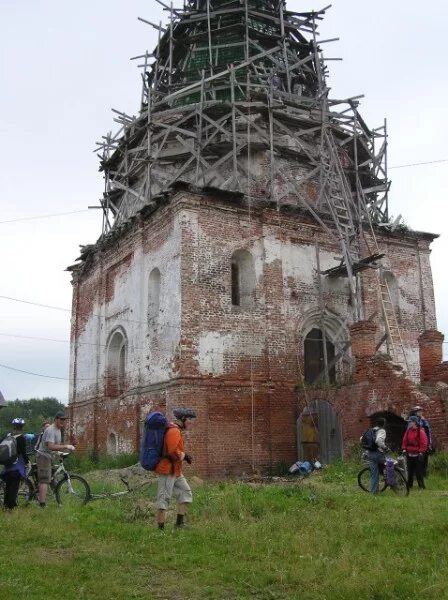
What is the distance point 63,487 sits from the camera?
11211 millimetres

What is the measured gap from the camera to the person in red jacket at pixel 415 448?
1152cm

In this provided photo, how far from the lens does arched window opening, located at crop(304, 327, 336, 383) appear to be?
1862 centimetres

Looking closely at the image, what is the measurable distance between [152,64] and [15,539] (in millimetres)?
20799

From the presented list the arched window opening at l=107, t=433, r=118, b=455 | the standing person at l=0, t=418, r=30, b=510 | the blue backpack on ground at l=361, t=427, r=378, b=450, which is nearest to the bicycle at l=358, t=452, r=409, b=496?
the blue backpack on ground at l=361, t=427, r=378, b=450

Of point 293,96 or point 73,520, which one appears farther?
point 293,96

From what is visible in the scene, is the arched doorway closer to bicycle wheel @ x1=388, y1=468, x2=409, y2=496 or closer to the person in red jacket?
the person in red jacket

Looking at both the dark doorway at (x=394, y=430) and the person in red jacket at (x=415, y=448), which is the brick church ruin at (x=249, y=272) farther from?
the person in red jacket at (x=415, y=448)

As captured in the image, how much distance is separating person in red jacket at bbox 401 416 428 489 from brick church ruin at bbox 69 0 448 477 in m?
2.50

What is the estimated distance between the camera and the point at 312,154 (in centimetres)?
2098

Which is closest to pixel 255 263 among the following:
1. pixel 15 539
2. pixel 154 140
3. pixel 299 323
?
pixel 299 323

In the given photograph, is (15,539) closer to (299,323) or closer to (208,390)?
(208,390)

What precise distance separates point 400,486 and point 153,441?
4874 mm

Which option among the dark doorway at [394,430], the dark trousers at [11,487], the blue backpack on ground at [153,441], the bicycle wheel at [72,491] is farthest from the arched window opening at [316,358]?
the blue backpack on ground at [153,441]

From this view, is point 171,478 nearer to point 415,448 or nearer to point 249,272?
point 415,448
